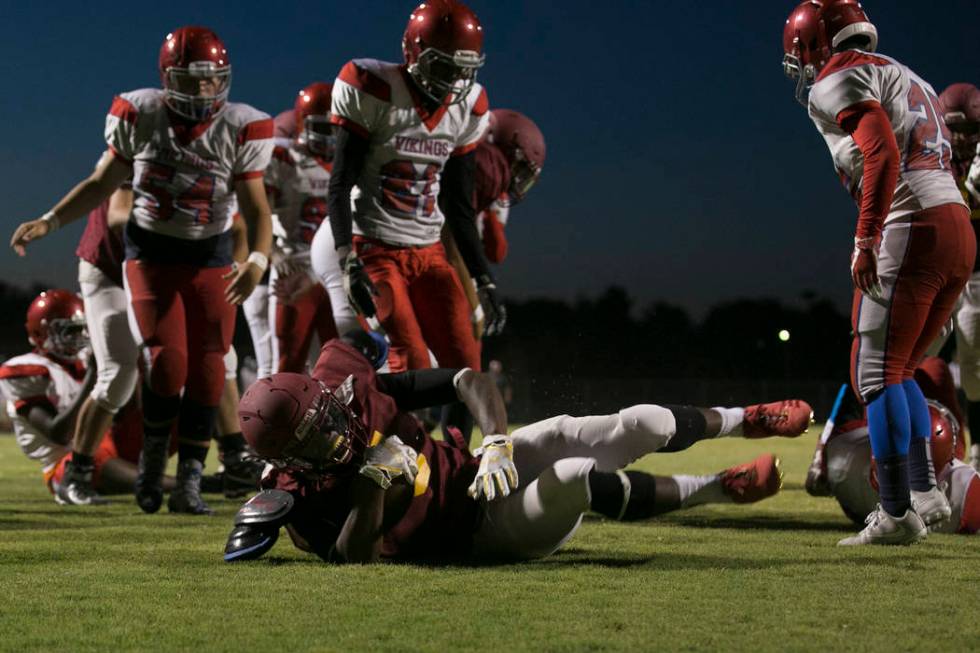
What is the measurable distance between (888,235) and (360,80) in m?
2.30

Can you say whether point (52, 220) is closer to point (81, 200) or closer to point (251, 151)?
point (81, 200)

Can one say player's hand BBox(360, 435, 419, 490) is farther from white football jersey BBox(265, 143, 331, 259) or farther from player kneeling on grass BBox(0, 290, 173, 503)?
white football jersey BBox(265, 143, 331, 259)

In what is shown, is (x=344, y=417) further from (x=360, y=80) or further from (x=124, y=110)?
(x=124, y=110)

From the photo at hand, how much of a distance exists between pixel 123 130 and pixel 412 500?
2.78 m

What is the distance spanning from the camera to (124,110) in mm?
5621

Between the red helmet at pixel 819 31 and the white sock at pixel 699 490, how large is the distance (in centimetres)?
159

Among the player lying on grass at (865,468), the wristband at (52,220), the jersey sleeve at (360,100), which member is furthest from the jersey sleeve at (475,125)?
the player lying on grass at (865,468)

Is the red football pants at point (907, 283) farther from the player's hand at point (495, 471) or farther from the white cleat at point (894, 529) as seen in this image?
the player's hand at point (495, 471)

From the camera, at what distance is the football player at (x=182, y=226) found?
5.54m

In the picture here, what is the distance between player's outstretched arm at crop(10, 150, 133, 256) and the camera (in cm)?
546

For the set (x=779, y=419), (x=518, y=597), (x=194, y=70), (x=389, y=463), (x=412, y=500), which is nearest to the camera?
(x=518, y=597)

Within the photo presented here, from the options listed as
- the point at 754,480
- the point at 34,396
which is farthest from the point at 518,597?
the point at 34,396

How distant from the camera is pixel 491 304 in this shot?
18.0ft

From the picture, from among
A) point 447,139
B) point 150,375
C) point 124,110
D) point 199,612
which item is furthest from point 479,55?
point 199,612
